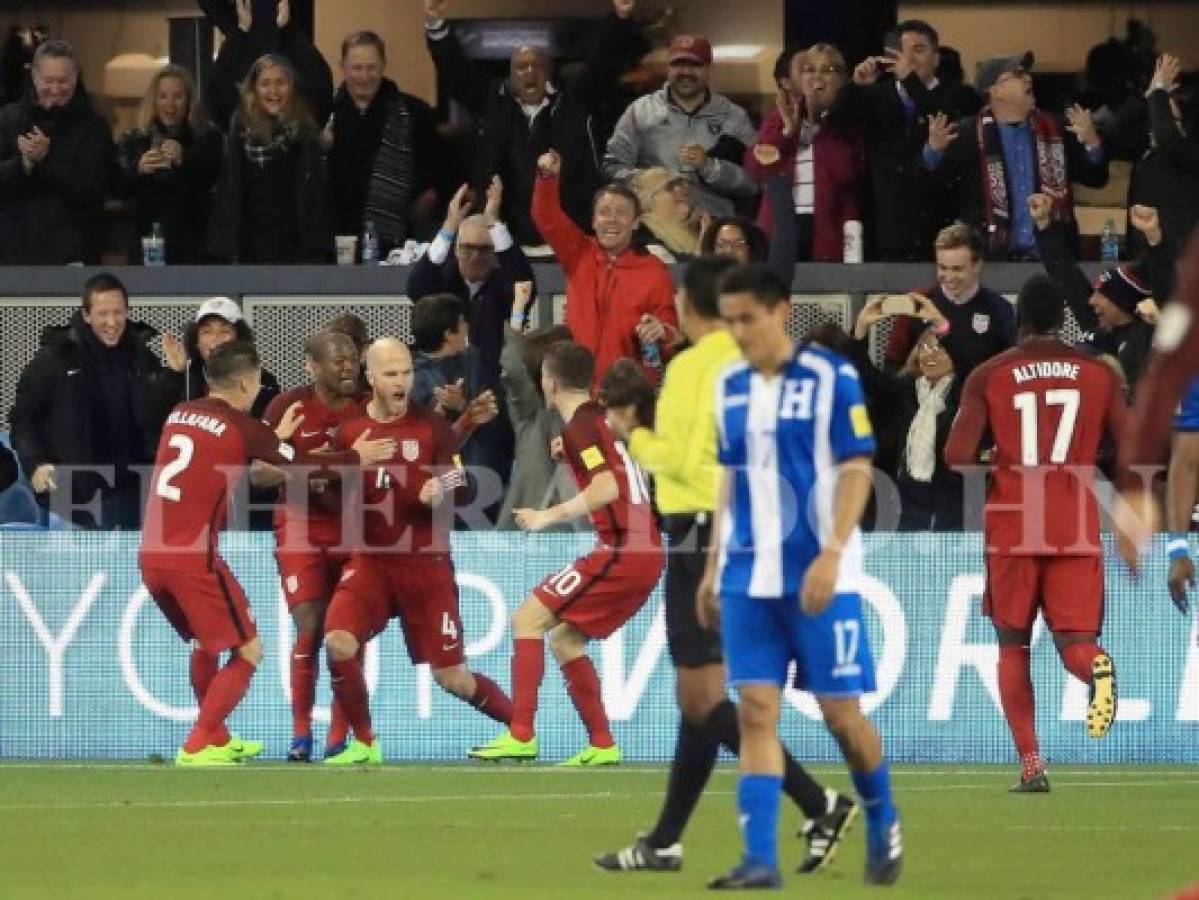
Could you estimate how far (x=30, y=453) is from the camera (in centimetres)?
1752

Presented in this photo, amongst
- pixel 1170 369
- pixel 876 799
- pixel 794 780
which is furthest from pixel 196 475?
pixel 1170 369

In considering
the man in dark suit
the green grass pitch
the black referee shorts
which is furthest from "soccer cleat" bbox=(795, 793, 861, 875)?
the man in dark suit

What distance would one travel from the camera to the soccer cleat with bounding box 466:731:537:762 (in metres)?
16.2

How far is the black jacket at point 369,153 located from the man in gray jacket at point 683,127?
4.01 feet

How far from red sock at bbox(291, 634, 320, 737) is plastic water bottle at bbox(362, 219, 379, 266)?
3.30 meters

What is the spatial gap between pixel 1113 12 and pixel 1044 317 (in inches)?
375

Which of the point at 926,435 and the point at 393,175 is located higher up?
the point at 393,175

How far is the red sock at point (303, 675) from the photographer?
1638 cm

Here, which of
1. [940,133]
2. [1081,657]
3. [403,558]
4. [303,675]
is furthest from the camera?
[940,133]

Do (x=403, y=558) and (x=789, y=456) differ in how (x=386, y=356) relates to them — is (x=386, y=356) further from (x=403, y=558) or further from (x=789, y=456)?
(x=789, y=456)

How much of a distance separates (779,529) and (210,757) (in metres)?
6.63

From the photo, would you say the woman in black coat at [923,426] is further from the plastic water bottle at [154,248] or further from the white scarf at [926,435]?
the plastic water bottle at [154,248]

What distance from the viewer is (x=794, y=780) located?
35.6ft

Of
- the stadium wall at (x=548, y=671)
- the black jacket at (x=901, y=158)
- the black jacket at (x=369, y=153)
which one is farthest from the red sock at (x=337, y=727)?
the black jacket at (x=901, y=158)
